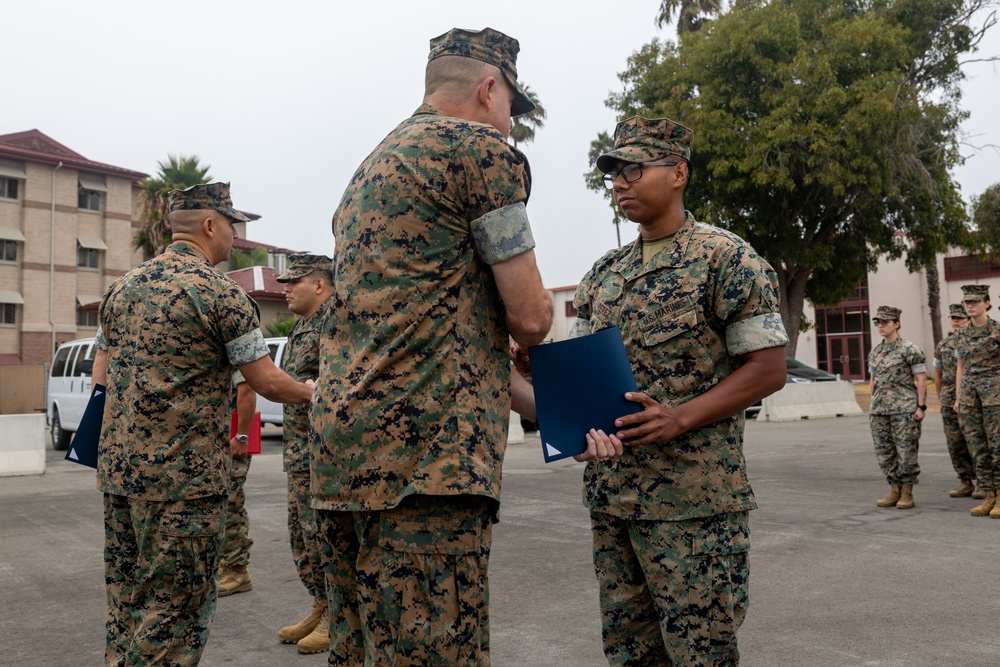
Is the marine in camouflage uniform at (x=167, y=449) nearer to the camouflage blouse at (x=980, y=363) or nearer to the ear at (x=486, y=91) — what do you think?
the ear at (x=486, y=91)

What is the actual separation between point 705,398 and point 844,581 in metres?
3.63

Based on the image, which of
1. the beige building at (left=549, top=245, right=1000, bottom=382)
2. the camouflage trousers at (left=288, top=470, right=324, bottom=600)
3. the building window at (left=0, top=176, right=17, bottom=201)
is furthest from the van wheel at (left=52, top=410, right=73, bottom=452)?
the beige building at (left=549, top=245, right=1000, bottom=382)

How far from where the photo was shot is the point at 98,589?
19.5ft

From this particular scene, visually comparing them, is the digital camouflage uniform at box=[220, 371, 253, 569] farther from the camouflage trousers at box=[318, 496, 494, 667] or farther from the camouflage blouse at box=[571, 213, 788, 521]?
the camouflage trousers at box=[318, 496, 494, 667]

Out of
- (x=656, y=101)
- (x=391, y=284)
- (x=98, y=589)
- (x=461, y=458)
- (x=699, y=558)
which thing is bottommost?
(x=98, y=589)

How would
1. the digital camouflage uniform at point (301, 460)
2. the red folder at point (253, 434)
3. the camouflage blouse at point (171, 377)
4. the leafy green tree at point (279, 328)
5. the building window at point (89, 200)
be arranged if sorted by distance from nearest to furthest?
the camouflage blouse at point (171, 377)
the digital camouflage uniform at point (301, 460)
the red folder at point (253, 434)
the leafy green tree at point (279, 328)
the building window at point (89, 200)

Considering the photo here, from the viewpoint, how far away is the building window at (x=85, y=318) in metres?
39.3

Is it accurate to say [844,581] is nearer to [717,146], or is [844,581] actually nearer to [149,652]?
Result: [149,652]

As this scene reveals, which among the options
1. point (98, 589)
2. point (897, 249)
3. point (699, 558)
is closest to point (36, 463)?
point (98, 589)

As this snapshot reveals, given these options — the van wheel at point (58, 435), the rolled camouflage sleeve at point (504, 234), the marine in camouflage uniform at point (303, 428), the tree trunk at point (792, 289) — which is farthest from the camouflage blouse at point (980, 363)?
the tree trunk at point (792, 289)

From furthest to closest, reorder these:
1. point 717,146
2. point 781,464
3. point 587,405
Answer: point 717,146
point 781,464
point 587,405

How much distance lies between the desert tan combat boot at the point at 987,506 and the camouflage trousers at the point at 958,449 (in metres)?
0.84

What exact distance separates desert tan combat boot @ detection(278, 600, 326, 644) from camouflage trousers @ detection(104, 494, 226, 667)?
1259 millimetres

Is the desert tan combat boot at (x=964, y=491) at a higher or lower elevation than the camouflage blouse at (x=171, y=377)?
lower
